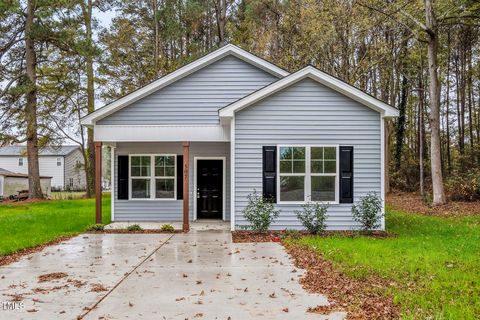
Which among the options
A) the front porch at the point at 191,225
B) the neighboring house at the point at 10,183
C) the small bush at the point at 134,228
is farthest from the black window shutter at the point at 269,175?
the neighboring house at the point at 10,183

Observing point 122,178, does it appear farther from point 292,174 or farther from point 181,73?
point 292,174

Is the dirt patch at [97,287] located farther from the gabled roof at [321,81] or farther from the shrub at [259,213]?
the gabled roof at [321,81]

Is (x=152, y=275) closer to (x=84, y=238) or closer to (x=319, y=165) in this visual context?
(x=84, y=238)

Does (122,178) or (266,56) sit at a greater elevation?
(266,56)

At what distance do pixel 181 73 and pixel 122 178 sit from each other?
3837 millimetres

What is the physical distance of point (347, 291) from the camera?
225 inches

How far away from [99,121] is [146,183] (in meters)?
2.46

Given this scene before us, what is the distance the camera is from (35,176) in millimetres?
→ 23844

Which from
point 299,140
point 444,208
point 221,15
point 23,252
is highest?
point 221,15

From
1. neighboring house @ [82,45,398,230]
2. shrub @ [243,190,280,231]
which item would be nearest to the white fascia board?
neighboring house @ [82,45,398,230]

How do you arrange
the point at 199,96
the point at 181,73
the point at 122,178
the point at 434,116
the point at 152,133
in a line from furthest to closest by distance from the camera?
1. the point at 434,116
2. the point at 122,178
3. the point at 199,96
4. the point at 181,73
5. the point at 152,133

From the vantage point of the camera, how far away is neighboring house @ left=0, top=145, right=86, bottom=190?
45938 mm

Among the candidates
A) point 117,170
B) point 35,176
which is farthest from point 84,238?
point 35,176

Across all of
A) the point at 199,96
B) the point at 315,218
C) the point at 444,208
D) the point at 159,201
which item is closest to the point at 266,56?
the point at 199,96
